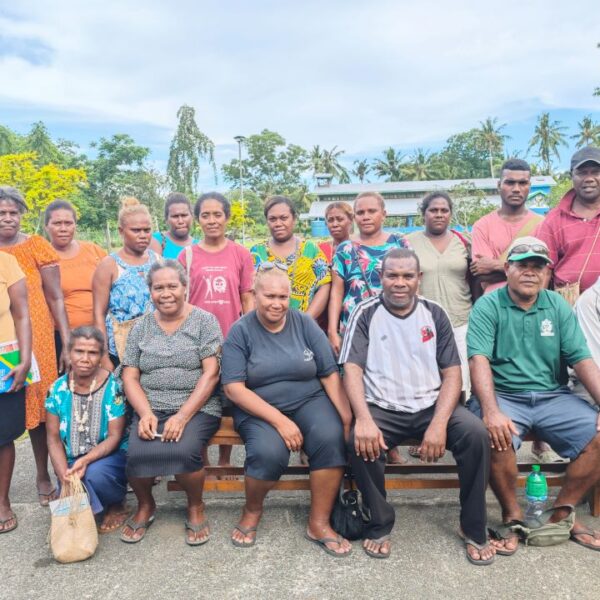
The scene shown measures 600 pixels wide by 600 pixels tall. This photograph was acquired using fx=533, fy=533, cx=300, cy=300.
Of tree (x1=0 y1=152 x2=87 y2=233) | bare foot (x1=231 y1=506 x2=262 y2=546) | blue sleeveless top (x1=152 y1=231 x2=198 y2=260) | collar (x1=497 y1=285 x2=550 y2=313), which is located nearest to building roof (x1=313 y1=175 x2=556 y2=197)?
tree (x1=0 y1=152 x2=87 y2=233)

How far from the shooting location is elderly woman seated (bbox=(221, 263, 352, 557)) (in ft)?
10.6

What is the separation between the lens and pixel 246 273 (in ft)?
14.1

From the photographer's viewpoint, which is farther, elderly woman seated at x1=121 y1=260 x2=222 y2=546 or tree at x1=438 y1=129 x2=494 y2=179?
tree at x1=438 y1=129 x2=494 y2=179

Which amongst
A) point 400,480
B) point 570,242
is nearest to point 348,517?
point 400,480

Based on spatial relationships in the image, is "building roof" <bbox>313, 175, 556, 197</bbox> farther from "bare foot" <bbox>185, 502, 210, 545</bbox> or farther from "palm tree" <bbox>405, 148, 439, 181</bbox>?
"bare foot" <bbox>185, 502, 210, 545</bbox>

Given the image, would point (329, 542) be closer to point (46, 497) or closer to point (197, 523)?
point (197, 523)

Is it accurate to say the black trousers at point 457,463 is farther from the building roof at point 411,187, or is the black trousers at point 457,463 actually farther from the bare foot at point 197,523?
the building roof at point 411,187

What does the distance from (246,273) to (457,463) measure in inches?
83.7

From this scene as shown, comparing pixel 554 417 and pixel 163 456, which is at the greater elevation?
pixel 554 417

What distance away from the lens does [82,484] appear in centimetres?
326

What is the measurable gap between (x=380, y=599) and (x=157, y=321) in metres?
2.14

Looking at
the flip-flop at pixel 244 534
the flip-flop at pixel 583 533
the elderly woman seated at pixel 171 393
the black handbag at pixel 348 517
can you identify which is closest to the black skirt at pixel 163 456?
the elderly woman seated at pixel 171 393

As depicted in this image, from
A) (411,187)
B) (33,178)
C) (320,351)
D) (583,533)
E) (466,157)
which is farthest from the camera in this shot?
(466,157)

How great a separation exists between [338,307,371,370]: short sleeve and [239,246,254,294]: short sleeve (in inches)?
43.4
